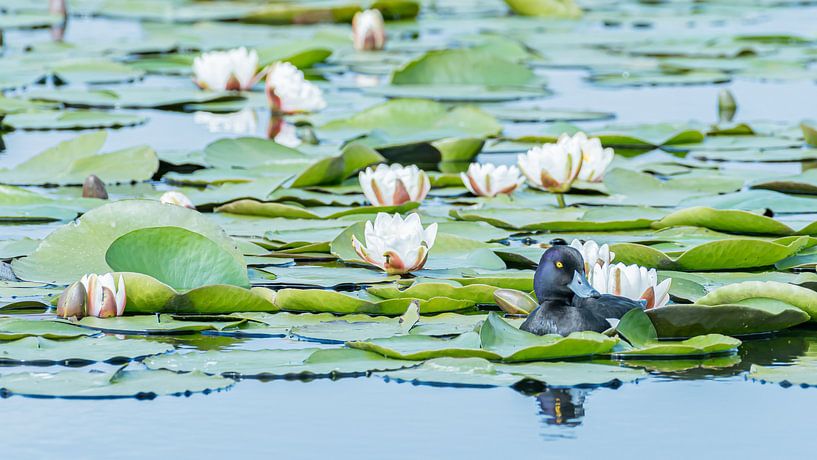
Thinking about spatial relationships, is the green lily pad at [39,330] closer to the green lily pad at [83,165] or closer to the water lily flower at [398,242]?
the water lily flower at [398,242]

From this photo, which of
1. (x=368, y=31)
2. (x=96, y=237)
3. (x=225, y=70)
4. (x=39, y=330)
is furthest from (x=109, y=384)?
(x=368, y=31)

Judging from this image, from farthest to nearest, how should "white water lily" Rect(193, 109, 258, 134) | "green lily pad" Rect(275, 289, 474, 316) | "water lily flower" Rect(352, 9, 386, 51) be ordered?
"water lily flower" Rect(352, 9, 386, 51), "white water lily" Rect(193, 109, 258, 134), "green lily pad" Rect(275, 289, 474, 316)

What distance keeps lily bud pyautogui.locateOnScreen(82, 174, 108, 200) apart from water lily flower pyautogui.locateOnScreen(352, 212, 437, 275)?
1.49 m

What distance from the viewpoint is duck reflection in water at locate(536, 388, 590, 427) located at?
9.15ft

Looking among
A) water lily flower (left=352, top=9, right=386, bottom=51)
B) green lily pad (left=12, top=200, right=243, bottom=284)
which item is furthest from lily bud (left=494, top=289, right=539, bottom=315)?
water lily flower (left=352, top=9, right=386, bottom=51)

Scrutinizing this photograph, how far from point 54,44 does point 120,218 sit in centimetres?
668

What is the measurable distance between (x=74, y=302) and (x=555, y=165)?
222cm

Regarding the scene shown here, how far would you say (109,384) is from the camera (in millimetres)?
2943

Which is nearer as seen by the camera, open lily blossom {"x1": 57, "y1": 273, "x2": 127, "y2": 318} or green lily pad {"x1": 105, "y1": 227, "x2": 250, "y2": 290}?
open lily blossom {"x1": 57, "y1": 273, "x2": 127, "y2": 318}

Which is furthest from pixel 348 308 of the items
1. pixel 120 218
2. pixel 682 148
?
pixel 682 148

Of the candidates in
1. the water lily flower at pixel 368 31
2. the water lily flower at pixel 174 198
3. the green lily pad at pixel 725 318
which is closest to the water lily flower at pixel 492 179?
the water lily flower at pixel 174 198

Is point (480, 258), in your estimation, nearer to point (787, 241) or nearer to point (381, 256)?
point (381, 256)

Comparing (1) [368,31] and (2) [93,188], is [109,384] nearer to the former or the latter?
(2) [93,188]

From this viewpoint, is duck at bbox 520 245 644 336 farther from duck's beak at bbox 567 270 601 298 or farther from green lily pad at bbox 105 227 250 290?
green lily pad at bbox 105 227 250 290
